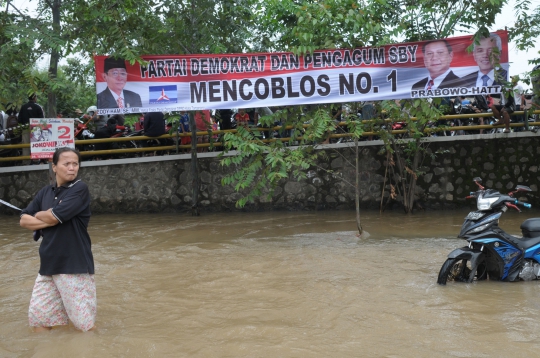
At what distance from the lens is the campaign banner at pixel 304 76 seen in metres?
10.1

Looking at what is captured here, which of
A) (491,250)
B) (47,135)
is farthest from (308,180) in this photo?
(491,250)

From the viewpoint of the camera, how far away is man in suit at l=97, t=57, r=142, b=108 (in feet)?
33.7

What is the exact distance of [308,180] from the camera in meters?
13.3

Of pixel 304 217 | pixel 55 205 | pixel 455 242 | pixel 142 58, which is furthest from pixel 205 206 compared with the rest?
pixel 55 205

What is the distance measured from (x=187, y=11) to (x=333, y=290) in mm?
7399

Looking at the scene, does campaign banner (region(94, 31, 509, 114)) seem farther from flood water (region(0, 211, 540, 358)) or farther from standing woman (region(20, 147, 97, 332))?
standing woman (region(20, 147, 97, 332))

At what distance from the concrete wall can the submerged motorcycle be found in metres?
6.46

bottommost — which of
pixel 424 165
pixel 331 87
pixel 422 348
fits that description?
pixel 422 348

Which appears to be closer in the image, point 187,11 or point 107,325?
point 107,325

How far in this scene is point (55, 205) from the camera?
4.82 metres

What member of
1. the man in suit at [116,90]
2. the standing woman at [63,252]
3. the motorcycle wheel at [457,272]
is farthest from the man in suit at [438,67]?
the standing woman at [63,252]

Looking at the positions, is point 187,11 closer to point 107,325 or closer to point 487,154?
point 487,154

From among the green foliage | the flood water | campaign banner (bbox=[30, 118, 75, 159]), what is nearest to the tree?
the green foliage

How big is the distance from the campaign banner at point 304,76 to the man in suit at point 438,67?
0.05ft
